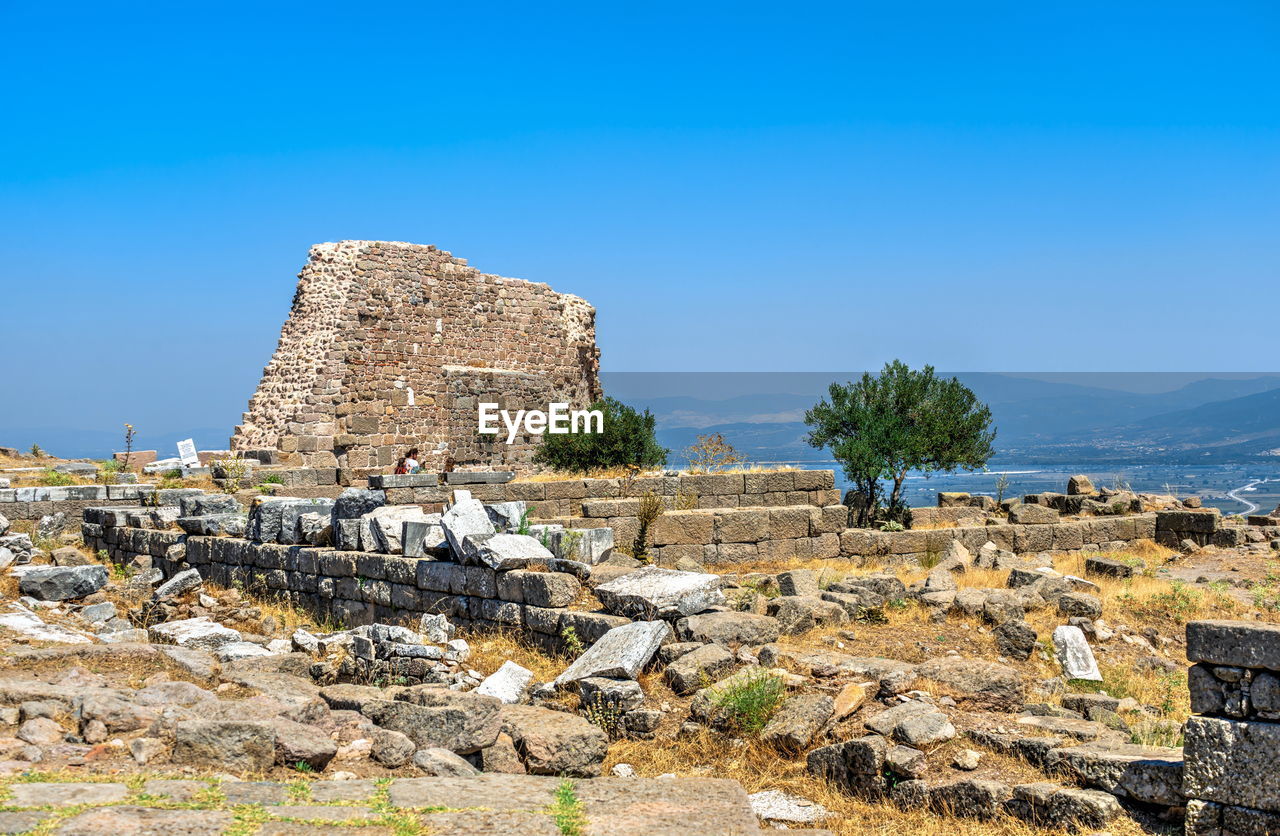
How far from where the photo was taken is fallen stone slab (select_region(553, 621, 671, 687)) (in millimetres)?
7963

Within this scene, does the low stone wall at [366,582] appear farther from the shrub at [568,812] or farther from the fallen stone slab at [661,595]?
the shrub at [568,812]

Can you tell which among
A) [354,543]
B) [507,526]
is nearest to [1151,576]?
[507,526]

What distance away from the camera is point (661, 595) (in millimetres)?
8984

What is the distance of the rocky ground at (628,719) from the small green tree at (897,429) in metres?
9.67

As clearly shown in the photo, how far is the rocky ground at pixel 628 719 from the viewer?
487 centimetres

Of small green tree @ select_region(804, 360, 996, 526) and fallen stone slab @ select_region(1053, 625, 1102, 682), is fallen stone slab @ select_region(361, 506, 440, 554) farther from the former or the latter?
small green tree @ select_region(804, 360, 996, 526)

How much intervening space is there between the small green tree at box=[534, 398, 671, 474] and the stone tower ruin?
8.72 feet

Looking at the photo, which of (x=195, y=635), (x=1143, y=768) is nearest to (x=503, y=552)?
(x=195, y=635)

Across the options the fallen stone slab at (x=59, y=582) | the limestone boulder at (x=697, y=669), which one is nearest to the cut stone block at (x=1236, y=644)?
the limestone boulder at (x=697, y=669)

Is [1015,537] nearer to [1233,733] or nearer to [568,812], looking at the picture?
[1233,733]

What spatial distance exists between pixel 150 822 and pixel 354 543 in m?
7.59

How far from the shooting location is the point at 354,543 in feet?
38.4

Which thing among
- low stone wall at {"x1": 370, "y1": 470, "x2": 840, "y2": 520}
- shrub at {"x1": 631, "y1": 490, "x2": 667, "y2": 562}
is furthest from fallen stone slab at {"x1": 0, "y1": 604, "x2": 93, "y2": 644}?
shrub at {"x1": 631, "y1": 490, "x2": 667, "y2": 562}

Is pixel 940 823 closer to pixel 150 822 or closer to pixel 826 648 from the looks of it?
pixel 826 648
